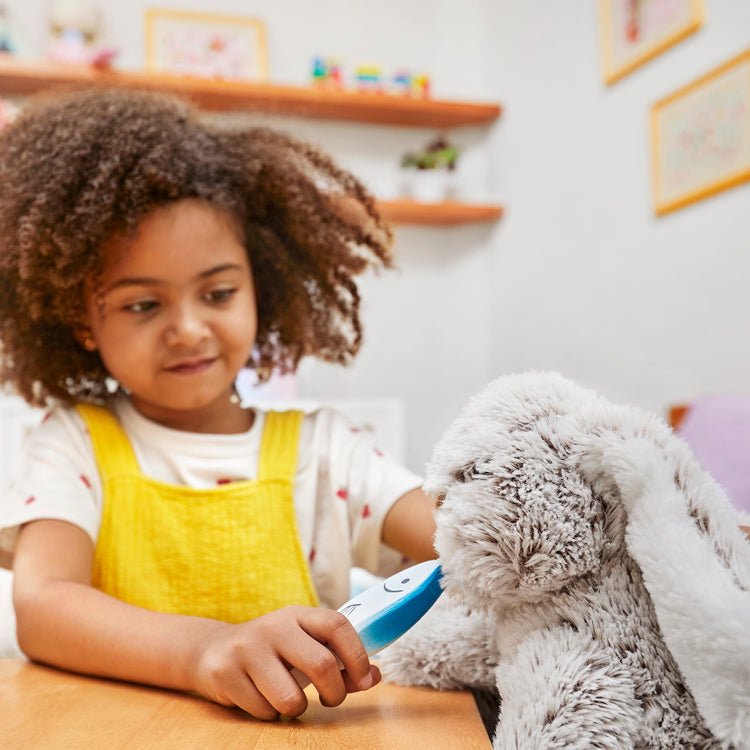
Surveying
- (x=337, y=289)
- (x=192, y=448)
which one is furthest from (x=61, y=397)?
(x=337, y=289)

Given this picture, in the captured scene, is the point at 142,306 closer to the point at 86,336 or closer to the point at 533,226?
the point at 86,336

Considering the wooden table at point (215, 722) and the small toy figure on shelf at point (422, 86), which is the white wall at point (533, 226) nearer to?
the small toy figure on shelf at point (422, 86)

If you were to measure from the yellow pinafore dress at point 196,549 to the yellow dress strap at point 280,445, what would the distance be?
0.08 ft

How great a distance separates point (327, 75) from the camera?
2.61 m

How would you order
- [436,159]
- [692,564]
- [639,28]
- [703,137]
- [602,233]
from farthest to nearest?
1. [436,159]
2. [602,233]
3. [639,28]
4. [703,137]
5. [692,564]

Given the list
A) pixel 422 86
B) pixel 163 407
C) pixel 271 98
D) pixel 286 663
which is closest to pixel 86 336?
pixel 163 407

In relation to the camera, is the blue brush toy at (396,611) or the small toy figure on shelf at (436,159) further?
the small toy figure on shelf at (436,159)

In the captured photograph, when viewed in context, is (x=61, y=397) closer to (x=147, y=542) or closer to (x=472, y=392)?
(x=147, y=542)

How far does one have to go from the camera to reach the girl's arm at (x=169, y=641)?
1.22 ft

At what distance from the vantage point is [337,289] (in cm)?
91

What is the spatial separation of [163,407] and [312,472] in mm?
152

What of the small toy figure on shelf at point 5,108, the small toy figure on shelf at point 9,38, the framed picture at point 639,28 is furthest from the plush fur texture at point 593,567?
the small toy figure on shelf at point 9,38

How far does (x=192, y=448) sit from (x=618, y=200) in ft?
5.63

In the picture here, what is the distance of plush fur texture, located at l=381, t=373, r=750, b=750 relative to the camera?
283 mm
